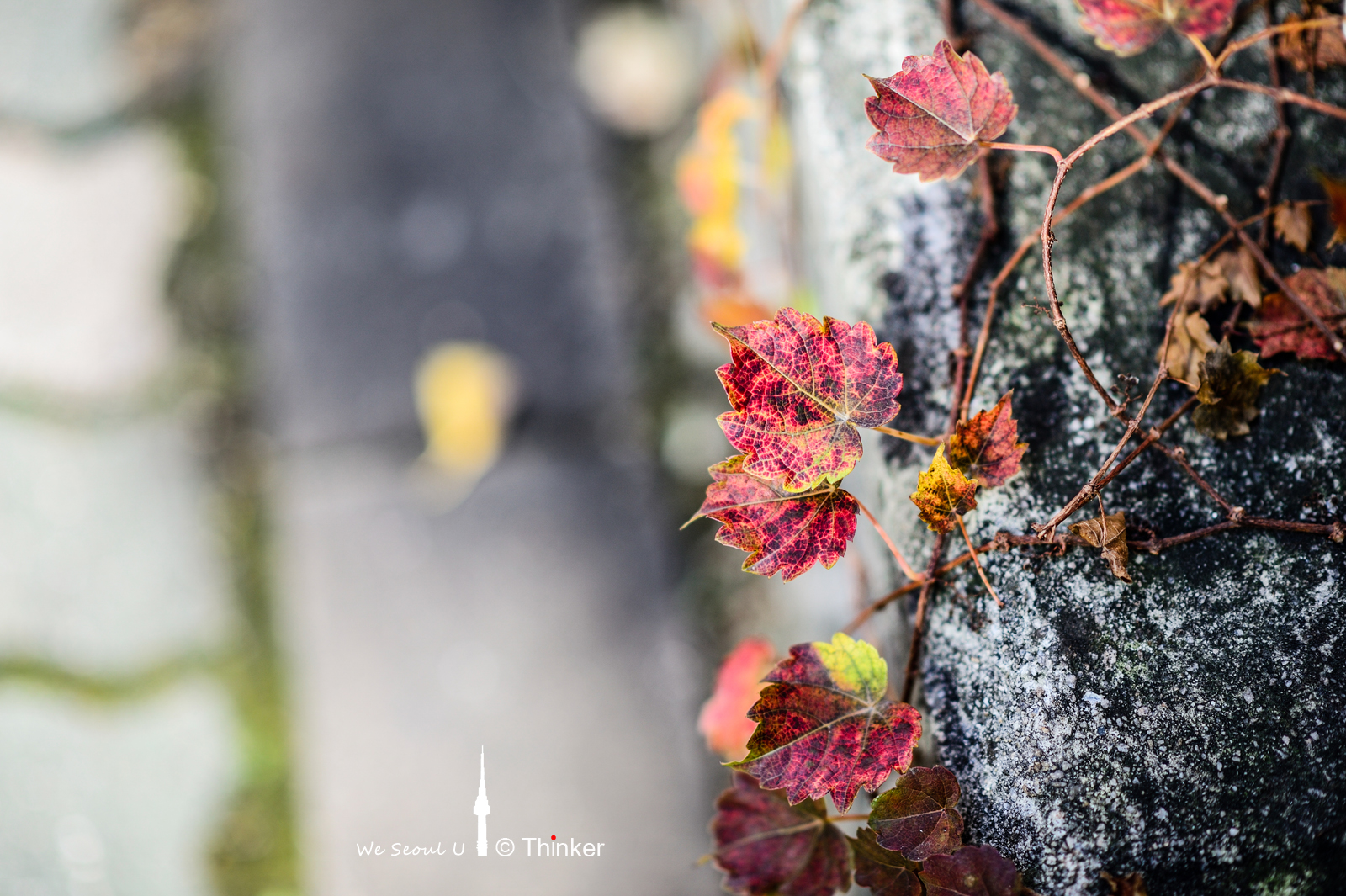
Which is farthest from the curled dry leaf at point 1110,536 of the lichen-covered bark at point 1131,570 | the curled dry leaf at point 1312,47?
the curled dry leaf at point 1312,47

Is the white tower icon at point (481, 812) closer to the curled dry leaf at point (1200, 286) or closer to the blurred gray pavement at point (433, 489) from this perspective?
the blurred gray pavement at point (433, 489)

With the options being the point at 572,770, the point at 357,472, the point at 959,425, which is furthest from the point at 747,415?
the point at 357,472

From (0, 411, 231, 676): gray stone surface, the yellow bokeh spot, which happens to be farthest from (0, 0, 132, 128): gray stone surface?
the yellow bokeh spot

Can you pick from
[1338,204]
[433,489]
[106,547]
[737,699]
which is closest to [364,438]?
[433,489]

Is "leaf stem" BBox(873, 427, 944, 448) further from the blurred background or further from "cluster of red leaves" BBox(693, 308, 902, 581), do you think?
the blurred background

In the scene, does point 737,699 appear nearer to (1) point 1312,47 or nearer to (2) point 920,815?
(2) point 920,815
